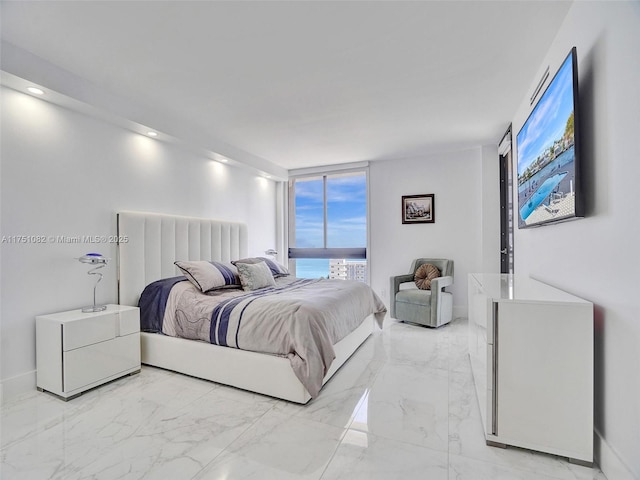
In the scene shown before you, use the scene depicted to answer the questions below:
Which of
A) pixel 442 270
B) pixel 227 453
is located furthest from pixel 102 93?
pixel 442 270

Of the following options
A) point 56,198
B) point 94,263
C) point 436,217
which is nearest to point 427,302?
point 436,217

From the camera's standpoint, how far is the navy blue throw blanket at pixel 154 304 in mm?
3010

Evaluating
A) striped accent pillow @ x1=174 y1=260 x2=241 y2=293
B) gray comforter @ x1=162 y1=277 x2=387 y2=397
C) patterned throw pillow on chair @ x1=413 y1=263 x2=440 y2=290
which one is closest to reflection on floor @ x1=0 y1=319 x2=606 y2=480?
gray comforter @ x1=162 y1=277 x2=387 y2=397

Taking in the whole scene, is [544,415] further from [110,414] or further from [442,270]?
[442,270]

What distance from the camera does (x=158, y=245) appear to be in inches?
137

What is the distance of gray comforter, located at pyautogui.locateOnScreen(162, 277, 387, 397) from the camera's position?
7.57 feet

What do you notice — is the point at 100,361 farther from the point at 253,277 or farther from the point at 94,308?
the point at 253,277

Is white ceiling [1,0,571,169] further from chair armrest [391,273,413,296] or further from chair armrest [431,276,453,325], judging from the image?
chair armrest [391,273,413,296]

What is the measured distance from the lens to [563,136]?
1.81 metres

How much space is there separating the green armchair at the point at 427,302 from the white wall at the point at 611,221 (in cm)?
229

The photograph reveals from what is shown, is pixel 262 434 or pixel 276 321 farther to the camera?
pixel 276 321

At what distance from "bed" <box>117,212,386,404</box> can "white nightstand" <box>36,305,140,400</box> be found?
0.32 m

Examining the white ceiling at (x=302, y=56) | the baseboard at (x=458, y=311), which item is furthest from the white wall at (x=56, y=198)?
the baseboard at (x=458, y=311)

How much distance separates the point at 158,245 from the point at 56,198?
101 centimetres
